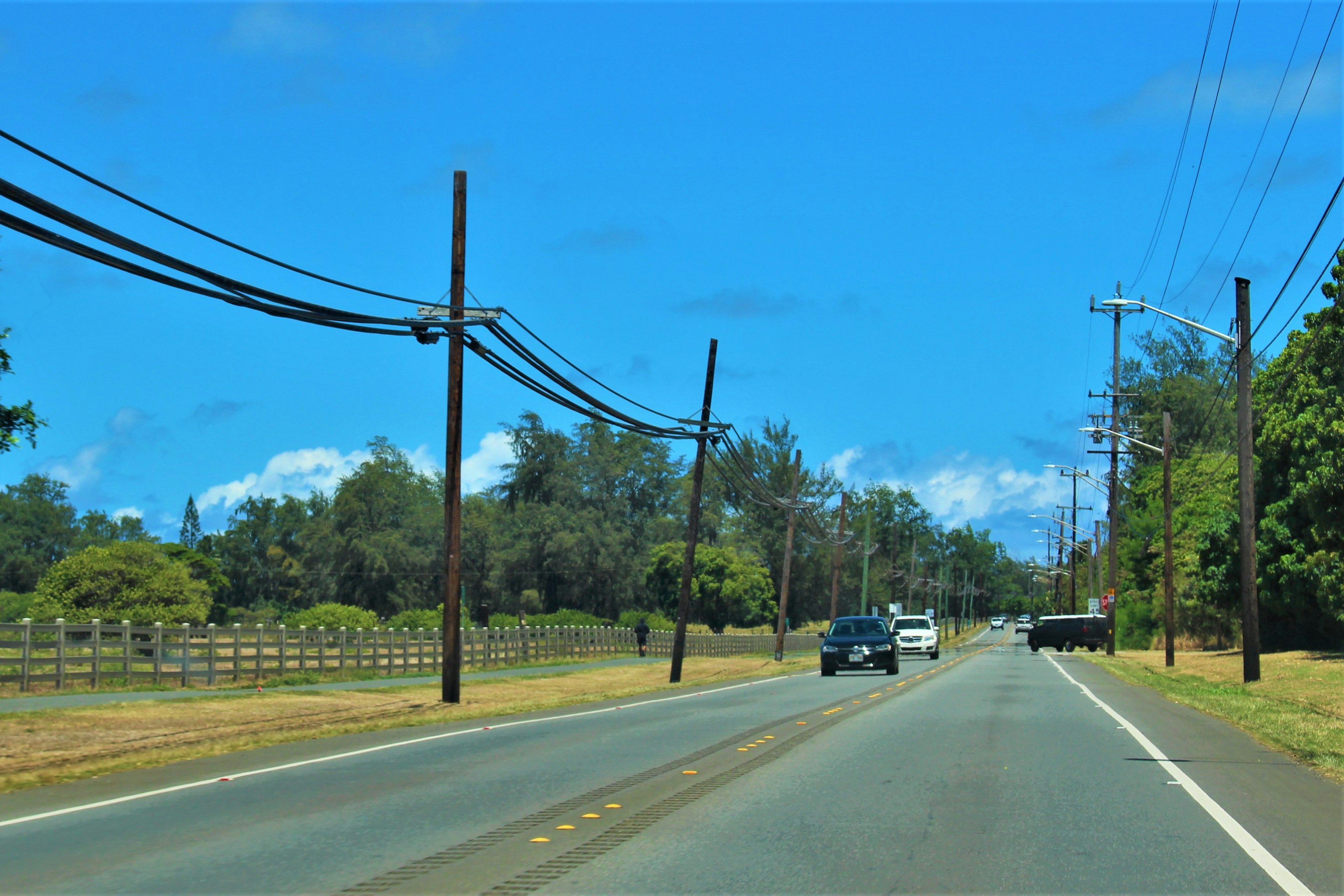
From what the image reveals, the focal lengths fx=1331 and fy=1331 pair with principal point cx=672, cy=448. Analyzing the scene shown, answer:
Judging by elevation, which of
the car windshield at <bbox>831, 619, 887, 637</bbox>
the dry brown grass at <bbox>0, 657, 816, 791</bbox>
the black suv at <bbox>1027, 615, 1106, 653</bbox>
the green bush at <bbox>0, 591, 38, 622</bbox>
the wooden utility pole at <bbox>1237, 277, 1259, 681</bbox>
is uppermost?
the wooden utility pole at <bbox>1237, 277, 1259, 681</bbox>

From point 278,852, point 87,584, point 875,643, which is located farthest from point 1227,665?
point 87,584

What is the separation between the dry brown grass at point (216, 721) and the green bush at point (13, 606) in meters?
76.1

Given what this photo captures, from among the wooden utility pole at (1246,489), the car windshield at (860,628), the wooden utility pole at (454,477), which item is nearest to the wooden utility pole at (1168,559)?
the car windshield at (860,628)

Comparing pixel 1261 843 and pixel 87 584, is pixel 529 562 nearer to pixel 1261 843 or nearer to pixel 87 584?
pixel 87 584

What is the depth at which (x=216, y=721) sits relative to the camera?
2050 centimetres

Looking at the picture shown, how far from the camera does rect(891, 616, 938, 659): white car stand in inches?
2212

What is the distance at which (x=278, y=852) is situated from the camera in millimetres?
8820

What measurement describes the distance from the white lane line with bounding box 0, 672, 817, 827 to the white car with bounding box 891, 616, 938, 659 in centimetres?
3090

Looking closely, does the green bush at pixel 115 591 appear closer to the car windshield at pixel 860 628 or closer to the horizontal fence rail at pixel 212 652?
the horizontal fence rail at pixel 212 652

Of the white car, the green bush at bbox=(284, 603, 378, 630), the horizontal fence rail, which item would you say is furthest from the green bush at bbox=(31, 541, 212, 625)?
the white car

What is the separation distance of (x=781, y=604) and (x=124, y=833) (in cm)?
4831

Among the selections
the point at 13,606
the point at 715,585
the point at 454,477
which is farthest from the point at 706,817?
the point at 13,606

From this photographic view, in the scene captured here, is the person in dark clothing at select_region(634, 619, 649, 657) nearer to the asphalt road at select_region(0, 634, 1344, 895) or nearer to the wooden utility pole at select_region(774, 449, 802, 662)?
the wooden utility pole at select_region(774, 449, 802, 662)

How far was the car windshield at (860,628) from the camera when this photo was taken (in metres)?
37.1
